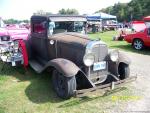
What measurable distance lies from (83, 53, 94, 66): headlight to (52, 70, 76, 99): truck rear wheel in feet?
1.73

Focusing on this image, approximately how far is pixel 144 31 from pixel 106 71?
25.8ft

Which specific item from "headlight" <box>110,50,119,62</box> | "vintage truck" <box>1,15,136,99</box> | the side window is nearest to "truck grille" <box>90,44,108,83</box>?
"vintage truck" <box>1,15,136,99</box>

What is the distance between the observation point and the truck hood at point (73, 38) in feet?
20.7

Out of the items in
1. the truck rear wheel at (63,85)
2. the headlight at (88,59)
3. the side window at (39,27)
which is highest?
the side window at (39,27)

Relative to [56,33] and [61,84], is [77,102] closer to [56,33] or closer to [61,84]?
[61,84]

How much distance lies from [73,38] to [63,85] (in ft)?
4.92

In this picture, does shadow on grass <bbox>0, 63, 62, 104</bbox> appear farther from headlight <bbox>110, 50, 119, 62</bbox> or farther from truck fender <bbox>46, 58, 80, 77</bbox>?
headlight <bbox>110, 50, 119, 62</bbox>

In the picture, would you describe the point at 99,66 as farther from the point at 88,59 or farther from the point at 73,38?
the point at 73,38

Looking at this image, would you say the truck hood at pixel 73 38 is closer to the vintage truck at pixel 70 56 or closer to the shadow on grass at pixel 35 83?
the vintage truck at pixel 70 56

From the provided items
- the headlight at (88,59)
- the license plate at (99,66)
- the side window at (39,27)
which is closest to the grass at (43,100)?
the license plate at (99,66)

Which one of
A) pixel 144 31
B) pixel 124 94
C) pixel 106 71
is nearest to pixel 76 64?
pixel 106 71

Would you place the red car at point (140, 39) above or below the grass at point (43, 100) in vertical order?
above

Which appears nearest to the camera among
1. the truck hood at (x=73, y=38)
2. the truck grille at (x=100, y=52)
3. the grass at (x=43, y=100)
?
the grass at (x=43, y=100)

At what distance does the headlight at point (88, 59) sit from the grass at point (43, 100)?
73cm
